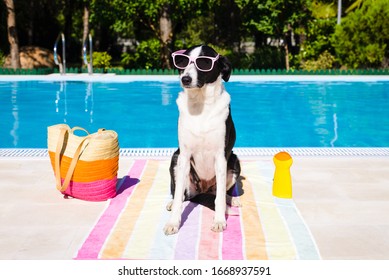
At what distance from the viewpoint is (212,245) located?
159 inches

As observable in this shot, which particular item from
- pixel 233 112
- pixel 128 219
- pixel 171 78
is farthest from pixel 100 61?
pixel 128 219

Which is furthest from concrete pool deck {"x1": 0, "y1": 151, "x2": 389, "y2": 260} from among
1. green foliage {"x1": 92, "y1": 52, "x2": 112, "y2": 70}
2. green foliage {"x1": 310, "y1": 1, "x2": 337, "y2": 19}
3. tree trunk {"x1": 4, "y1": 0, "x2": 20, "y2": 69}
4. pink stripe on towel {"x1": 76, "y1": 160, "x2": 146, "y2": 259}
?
green foliage {"x1": 310, "y1": 1, "x2": 337, "y2": 19}

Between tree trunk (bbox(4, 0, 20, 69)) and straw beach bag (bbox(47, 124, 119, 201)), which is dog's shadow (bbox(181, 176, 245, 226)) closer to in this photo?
straw beach bag (bbox(47, 124, 119, 201))

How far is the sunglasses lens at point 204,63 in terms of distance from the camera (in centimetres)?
405

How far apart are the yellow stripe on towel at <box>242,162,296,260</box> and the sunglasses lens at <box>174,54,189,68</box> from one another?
1.65 m

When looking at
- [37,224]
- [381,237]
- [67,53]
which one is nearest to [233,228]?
[381,237]

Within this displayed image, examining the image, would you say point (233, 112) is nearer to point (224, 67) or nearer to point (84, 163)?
point (84, 163)

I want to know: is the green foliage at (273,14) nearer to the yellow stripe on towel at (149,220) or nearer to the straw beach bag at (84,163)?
the yellow stripe on towel at (149,220)

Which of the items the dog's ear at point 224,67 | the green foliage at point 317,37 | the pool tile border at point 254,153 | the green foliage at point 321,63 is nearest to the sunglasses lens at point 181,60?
the dog's ear at point 224,67

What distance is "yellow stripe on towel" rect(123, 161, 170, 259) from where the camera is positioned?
12.9 feet

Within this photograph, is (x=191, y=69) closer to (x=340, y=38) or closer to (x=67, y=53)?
(x=340, y=38)

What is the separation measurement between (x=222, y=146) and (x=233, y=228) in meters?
0.76

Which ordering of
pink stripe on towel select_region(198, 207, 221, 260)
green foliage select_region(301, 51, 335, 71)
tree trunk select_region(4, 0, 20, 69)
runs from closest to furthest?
1. pink stripe on towel select_region(198, 207, 221, 260)
2. tree trunk select_region(4, 0, 20, 69)
3. green foliage select_region(301, 51, 335, 71)

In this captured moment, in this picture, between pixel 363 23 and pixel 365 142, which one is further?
pixel 363 23
